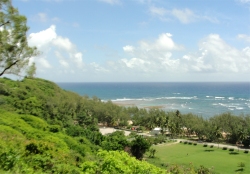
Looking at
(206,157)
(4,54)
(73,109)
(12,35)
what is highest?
(12,35)

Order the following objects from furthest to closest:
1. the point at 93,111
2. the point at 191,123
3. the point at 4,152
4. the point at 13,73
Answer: the point at 93,111, the point at 191,123, the point at 13,73, the point at 4,152

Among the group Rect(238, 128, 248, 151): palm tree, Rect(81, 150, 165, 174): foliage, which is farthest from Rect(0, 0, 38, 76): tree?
Rect(238, 128, 248, 151): palm tree

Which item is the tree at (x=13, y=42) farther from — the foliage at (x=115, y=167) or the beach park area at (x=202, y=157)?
the beach park area at (x=202, y=157)

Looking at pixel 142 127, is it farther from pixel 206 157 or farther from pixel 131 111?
pixel 206 157

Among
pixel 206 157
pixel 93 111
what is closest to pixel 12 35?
pixel 206 157

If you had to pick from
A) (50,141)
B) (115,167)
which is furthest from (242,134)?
(115,167)

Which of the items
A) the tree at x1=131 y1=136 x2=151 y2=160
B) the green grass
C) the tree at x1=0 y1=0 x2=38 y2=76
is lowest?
the green grass

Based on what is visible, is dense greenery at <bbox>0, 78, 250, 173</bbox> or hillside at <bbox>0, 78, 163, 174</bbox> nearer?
hillside at <bbox>0, 78, 163, 174</bbox>

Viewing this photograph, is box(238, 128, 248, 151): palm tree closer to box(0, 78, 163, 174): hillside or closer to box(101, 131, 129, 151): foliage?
box(101, 131, 129, 151): foliage
